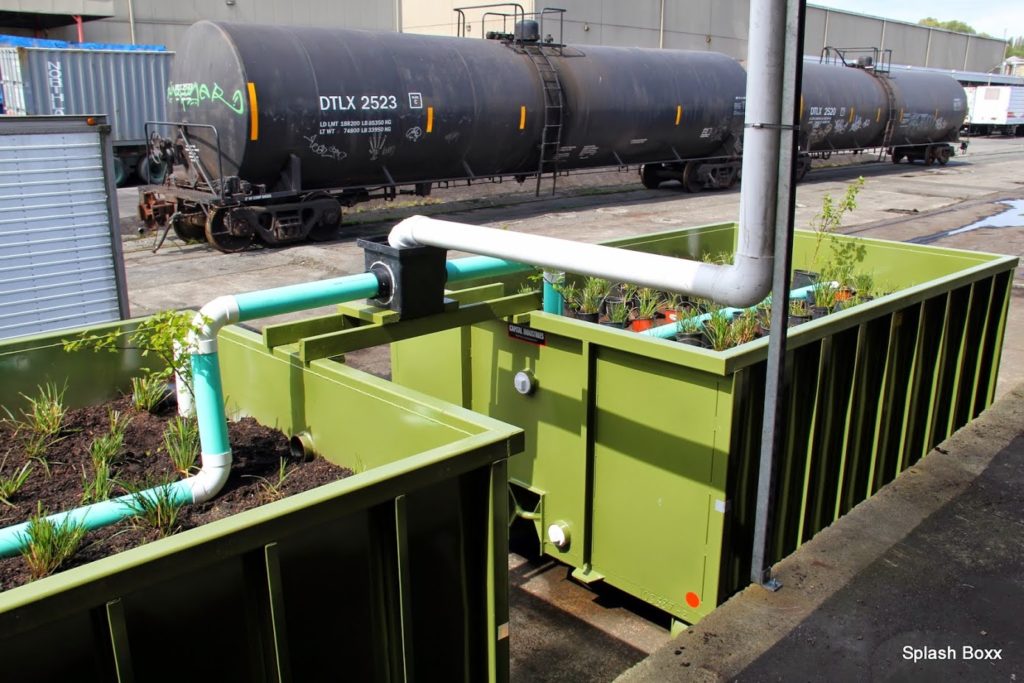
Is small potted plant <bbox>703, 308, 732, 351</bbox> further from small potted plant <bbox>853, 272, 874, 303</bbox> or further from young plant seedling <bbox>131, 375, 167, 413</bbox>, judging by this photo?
young plant seedling <bbox>131, 375, 167, 413</bbox>

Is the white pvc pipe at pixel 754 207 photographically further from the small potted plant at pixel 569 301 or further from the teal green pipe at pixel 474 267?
the small potted plant at pixel 569 301

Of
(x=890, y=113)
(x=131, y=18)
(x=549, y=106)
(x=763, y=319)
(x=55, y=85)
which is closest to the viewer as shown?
(x=763, y=319)

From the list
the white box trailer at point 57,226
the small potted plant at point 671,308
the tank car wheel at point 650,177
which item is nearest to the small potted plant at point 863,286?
the small potted plant at point 671,308

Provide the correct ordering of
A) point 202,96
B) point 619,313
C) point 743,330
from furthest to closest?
point 202,96 < point 619,313 < point 743,330

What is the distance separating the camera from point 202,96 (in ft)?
47.0

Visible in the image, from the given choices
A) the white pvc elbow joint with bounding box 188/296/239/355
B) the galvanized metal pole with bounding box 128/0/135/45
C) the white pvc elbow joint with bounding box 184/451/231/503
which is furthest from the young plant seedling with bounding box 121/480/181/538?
the galvanized metal pole with bounding box 128/0/135/45

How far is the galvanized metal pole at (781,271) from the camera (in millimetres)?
2955

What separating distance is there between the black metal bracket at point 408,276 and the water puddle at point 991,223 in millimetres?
14648

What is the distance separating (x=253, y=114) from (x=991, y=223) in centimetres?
Result: 1536

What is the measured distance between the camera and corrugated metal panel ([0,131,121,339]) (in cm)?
586

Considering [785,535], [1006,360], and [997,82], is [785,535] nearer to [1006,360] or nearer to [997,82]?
[1006,360]

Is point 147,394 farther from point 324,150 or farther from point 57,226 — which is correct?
point 324,150

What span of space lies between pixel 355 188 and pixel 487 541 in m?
13.9

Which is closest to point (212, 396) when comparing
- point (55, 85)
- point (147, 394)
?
point (147, 394)
